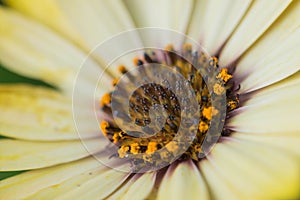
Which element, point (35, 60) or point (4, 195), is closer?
point (4, 195)

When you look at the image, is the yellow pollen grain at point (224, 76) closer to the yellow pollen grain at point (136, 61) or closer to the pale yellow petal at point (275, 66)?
the pale yellow petal at point (275, 66)

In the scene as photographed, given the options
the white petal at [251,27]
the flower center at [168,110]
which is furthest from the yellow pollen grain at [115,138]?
the white petal at [251,27]

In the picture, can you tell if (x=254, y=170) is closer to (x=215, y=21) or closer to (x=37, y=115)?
(x=215, y=21)

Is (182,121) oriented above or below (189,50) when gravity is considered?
below

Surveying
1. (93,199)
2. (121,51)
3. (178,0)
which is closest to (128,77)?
(121,51)

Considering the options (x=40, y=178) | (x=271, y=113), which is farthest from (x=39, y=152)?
(x=271, y=113)

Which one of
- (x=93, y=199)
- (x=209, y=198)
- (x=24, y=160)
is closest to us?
(x=209, y=198)

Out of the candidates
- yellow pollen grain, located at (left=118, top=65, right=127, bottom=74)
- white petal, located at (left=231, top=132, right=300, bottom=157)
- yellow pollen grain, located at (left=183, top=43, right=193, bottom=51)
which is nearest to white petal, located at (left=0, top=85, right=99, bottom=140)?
yellow pollen grain, located at (left=118, top=65, right=127, bottom=74)

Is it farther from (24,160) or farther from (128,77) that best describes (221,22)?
(24,160)
